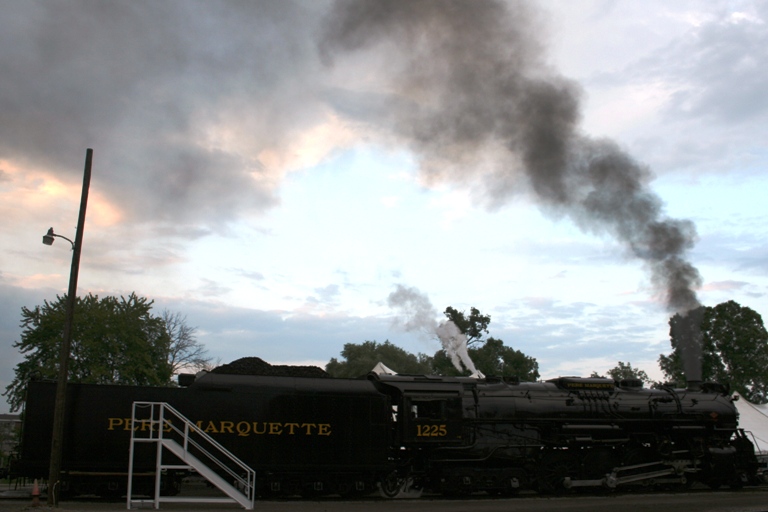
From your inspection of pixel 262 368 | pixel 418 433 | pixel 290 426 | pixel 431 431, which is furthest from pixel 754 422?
pixel 290 426

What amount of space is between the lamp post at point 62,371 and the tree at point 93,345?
23502mm

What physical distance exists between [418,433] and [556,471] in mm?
Result: 4304

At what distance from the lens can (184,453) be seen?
40.9 ft

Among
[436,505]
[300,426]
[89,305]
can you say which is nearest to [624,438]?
[436,505]

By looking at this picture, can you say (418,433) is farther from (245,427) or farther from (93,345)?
(93,345)

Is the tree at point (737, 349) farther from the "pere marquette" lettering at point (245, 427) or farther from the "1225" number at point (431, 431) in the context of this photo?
the "pere marquette" lettering at point (245, 427)

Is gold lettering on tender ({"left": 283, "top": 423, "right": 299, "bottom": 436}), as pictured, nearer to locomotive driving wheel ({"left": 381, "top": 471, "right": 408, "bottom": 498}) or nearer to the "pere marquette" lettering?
the "pere marquette" lettering

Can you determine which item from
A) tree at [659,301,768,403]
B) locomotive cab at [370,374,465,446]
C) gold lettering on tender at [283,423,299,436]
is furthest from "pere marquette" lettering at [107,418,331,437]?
tree at [659,301,768,403]

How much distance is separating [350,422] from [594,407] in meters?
7.02

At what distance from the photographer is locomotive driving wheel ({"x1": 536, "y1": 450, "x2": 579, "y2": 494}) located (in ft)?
53.3

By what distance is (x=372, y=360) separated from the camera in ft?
219

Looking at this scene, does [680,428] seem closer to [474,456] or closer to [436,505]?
[474,456]

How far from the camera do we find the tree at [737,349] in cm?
5381

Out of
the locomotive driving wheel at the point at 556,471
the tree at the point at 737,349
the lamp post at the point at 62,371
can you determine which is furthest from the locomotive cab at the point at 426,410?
Answer: the tree at the point at 737,349
